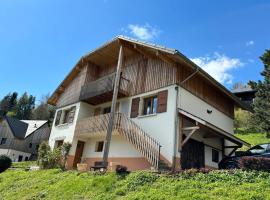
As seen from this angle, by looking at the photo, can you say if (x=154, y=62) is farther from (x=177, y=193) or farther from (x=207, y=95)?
(x=177, y=193)

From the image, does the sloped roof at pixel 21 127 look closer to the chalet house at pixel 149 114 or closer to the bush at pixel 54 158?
the chalet house at pixel 149 114

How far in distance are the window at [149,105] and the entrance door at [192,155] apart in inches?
114

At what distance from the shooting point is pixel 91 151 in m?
20.7

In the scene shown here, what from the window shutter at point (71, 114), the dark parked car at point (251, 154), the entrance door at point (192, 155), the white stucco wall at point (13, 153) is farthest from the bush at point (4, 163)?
the white stucco wall at point (13, 153)

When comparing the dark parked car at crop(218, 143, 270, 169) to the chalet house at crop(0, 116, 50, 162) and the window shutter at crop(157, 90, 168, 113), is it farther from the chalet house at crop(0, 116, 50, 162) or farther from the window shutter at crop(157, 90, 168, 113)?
the chalet house at crop(0, 116, 50, 162)

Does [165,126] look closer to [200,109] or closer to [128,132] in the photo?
[128,132]

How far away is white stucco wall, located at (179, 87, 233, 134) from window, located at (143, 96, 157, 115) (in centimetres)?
196

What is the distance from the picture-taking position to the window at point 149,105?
57.3ft

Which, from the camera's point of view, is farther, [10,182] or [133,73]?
[133,73]

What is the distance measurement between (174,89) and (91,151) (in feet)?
27.3

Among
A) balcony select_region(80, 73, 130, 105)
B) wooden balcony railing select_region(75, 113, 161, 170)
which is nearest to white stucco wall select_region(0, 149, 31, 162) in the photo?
balcony select_region(80, 73, 130, 105)

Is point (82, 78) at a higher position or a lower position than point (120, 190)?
higher

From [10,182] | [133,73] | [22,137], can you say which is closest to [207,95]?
[133,73]

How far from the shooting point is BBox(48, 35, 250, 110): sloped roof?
627 inches
